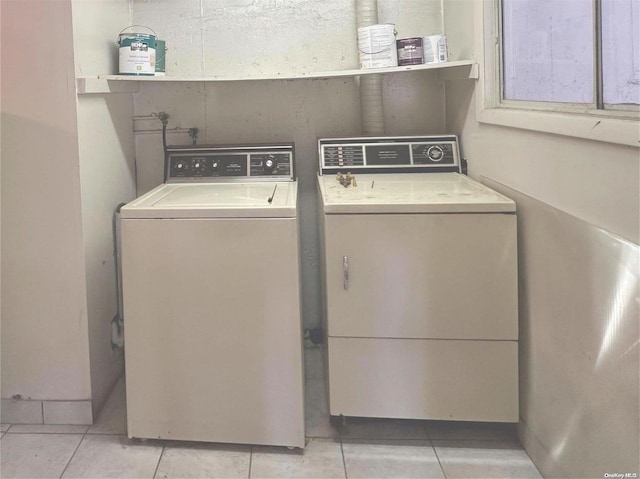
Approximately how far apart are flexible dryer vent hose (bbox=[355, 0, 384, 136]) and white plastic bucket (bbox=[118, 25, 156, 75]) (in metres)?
0.96

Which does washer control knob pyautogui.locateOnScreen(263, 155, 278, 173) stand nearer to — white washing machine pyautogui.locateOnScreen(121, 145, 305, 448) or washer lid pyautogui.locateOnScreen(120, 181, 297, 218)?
washer lid pyautogui.locateOnScreen(120, 181, 297, 218)

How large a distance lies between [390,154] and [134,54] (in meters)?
1.17

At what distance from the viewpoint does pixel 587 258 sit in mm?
1267

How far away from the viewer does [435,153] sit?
2.23 meters

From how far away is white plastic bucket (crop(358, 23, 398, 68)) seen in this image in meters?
2.04

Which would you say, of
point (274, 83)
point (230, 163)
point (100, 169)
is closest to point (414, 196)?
point (230, 163)

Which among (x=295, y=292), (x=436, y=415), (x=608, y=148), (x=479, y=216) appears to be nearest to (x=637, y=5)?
(x=608, y=148)

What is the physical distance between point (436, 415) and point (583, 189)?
2.96 feet

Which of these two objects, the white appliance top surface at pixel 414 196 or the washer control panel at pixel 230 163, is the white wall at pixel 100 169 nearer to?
the washer control panel at pixel 230 163

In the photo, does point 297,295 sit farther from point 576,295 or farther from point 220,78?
point 220,78

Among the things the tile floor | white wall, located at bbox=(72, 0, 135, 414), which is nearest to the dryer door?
the tile floor

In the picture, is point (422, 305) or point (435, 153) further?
point (435, 153)

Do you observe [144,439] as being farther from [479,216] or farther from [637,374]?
[637,374]

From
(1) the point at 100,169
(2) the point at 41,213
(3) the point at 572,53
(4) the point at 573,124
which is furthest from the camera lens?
(1) the point at 100,169
